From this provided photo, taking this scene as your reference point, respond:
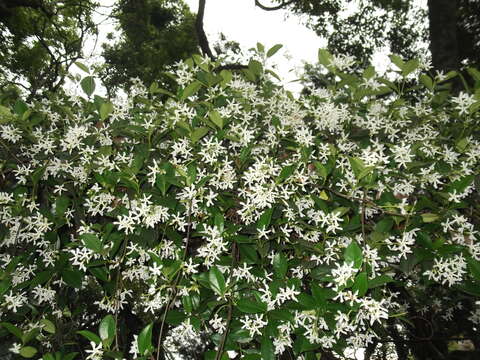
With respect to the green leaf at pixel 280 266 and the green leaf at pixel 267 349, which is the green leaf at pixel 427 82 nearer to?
the green leaf at pixel 280 266

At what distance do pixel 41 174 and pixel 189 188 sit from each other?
0.68 metres

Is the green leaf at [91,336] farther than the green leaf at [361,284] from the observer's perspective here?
Yes

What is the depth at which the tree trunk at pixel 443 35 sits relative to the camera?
3854mm

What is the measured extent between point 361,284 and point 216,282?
46cm

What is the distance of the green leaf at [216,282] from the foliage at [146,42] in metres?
6.29

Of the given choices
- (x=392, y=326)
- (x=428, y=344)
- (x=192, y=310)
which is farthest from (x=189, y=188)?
(x=428, y=344)

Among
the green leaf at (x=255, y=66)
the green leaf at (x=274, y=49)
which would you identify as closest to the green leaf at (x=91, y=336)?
the green leaf at (x=255, y=66)

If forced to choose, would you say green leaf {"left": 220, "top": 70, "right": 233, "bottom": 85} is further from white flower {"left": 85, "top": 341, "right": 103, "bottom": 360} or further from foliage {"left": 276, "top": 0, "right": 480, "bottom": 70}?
foliage {"left": 276, "top": 0, "right": 480, "bottom": 70}

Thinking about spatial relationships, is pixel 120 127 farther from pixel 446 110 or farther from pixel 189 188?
pixel 446 110

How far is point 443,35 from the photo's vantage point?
399 centimetres

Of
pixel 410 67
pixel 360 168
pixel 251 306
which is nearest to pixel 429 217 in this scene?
pixel 360 168

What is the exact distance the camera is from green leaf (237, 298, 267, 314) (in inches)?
48.0

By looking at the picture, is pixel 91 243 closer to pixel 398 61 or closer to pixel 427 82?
pixel 398 61

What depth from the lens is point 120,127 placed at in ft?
5.69
